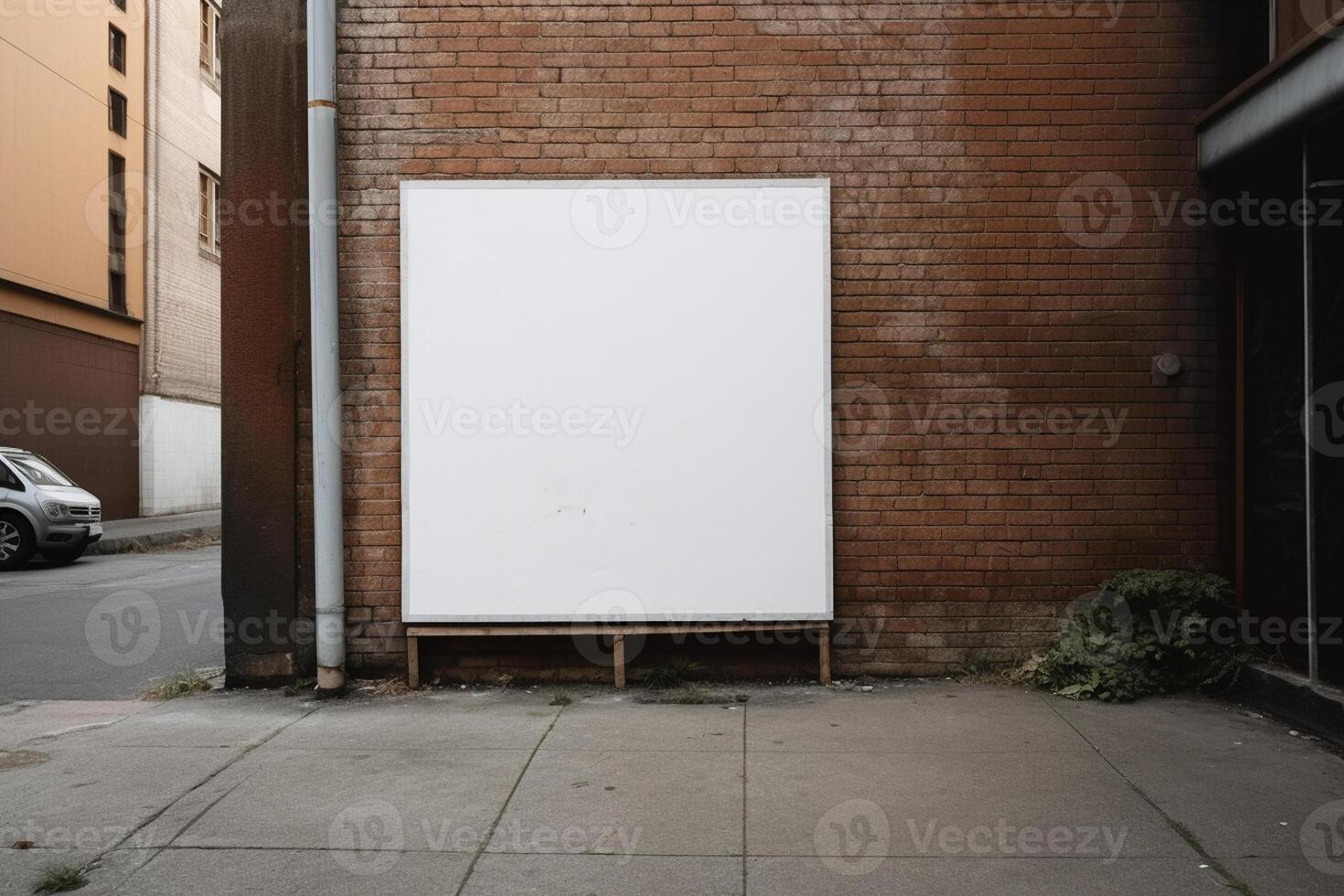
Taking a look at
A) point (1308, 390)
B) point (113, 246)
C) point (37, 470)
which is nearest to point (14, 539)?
point (37, 470)

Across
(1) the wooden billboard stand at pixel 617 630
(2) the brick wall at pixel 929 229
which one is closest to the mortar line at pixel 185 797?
(1) the wooden billboard stand at pixel 617 630

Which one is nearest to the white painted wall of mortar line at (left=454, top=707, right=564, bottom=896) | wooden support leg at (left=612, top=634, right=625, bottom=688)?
wooden support leg at (left=612, top=634, right=625, bottom=688)

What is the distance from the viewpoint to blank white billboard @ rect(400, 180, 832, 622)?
6.69 metres

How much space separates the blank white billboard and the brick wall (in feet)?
0.90

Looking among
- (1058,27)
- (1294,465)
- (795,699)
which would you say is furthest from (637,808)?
(1058,27)

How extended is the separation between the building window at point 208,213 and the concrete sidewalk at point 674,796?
23.7m

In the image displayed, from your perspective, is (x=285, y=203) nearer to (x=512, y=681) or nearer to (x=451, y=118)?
(x=451, y=118)

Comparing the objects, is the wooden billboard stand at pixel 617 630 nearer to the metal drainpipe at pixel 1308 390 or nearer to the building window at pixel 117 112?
the metal drainpipe at pixel 1308 390

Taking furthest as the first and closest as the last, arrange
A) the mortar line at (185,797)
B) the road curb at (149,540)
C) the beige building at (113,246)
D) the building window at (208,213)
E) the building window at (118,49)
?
1. the building window at (208,213)
2. the building window at (118,49)
3. the beige building at (113,246)
4. the road curb at (149,540)
5. the mortar line at (185,797)

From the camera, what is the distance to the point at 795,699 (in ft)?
21.3

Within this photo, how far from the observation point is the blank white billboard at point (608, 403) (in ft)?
21.9

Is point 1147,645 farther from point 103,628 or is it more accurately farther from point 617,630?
point 103,628

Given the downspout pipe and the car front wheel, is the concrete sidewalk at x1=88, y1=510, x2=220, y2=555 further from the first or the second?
the downspout pipe

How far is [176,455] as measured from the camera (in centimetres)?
2561
